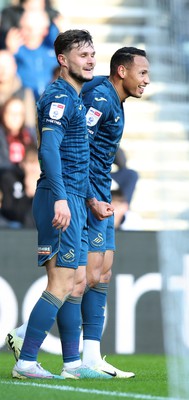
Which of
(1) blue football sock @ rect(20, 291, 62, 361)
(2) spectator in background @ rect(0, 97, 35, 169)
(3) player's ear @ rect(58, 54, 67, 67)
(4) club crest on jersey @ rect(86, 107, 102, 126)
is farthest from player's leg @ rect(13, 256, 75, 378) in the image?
(2) spectator in background @ rect(0, 97, 35, 169)

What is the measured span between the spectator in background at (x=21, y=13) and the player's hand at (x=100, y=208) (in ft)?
18.3

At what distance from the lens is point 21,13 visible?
11383 millimetres

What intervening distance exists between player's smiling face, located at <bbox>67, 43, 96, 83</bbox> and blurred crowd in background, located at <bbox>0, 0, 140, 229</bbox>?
4.26 m

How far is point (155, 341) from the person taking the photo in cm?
920

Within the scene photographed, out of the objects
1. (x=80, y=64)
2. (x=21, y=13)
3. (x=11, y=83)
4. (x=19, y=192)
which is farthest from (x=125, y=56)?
(x=21, y=13)

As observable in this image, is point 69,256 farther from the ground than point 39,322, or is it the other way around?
point 69,256

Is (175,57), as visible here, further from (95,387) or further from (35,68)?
(35,68)

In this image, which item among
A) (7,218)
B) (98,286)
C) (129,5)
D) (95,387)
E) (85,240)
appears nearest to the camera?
(95,387)

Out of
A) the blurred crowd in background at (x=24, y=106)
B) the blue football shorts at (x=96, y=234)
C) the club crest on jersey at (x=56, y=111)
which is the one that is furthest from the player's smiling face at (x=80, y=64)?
the blurred crowd in background at (x=24, y=106)

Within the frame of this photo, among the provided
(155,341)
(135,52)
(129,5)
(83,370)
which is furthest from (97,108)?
(129,5)

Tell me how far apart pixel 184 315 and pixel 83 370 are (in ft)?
2.30

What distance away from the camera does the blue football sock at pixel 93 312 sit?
6.27m

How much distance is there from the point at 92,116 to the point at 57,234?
2.72ft

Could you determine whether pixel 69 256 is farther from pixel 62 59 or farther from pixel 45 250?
pixel 62 59
